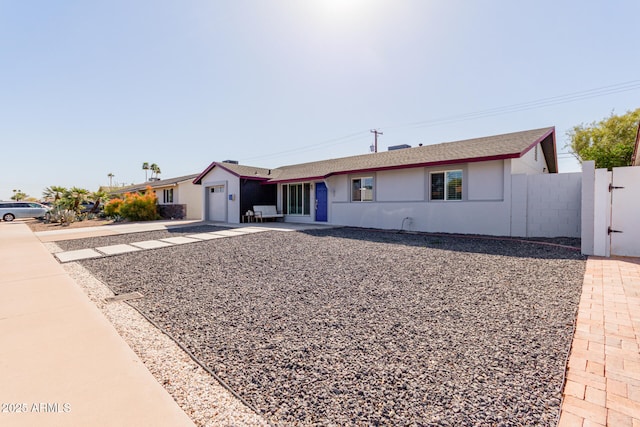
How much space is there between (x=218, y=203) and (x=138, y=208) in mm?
5870

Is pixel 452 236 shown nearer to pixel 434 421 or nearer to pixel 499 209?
pixel 499 209

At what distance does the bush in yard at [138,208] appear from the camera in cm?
1983

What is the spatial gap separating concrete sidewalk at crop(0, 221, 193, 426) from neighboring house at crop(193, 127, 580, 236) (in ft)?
35.8

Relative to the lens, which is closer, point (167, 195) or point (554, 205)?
point (554, 205)

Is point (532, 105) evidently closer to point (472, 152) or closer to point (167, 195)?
point (472, 152)

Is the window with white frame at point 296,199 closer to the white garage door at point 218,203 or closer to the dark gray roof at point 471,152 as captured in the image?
the dark gray roof at point 471,152

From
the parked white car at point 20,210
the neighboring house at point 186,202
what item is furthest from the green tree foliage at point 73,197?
the neighboring house at point 186,202

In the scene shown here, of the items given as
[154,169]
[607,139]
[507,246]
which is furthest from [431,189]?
[154,169]

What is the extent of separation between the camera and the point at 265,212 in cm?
1766

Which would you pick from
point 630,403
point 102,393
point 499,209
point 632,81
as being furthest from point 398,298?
point 632,81

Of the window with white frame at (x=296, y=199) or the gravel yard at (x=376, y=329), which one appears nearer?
the gravel yard at (x=376, y=329)

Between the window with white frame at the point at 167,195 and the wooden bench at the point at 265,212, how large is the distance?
44.6 feet

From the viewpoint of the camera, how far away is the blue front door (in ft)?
52.0

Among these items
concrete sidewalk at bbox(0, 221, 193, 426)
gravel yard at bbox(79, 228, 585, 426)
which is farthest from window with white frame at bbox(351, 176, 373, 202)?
concrete sidewalk at bbox(0, 221, 193, 426)
